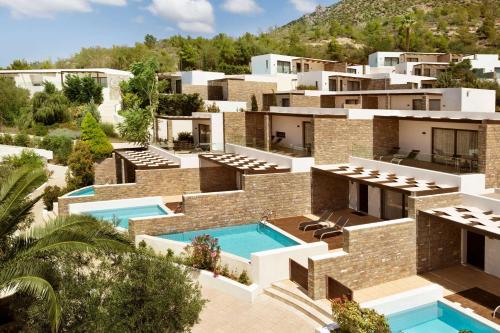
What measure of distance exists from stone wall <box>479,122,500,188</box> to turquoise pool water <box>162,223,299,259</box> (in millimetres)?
8233

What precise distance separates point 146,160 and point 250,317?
19116mm

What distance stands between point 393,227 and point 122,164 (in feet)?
73.8

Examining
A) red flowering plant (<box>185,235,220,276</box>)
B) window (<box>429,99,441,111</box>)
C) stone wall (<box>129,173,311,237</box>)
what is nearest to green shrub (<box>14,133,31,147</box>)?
stone wall (<box>129,173,311,237</box>)

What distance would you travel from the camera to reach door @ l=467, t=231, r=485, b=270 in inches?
663

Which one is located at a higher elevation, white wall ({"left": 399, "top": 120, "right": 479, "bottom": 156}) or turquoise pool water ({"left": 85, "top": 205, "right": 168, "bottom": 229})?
white wall ({"left": 399, "top": 120, "right": 479, "bottom": 156})

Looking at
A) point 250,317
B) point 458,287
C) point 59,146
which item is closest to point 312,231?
point 458,287

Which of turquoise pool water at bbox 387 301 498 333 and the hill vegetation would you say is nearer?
turquoise pool water at bbox 387 301 498 333

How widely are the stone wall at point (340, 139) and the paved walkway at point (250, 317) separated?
34.4 ft

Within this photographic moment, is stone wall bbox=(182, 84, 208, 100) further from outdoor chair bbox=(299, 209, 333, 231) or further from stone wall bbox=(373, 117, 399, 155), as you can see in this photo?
outdoor chair bbox=(299, 209, 333, 231)

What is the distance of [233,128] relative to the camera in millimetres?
31812

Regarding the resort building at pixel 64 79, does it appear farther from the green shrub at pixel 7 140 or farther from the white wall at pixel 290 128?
the white wall at pixel 290 128

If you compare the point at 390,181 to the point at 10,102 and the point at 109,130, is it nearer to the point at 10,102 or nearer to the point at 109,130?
A: the point at 109,130

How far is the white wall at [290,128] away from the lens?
29.5m

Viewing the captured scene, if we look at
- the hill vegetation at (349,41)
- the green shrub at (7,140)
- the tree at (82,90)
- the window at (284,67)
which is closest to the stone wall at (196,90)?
the tree at (82,90)
